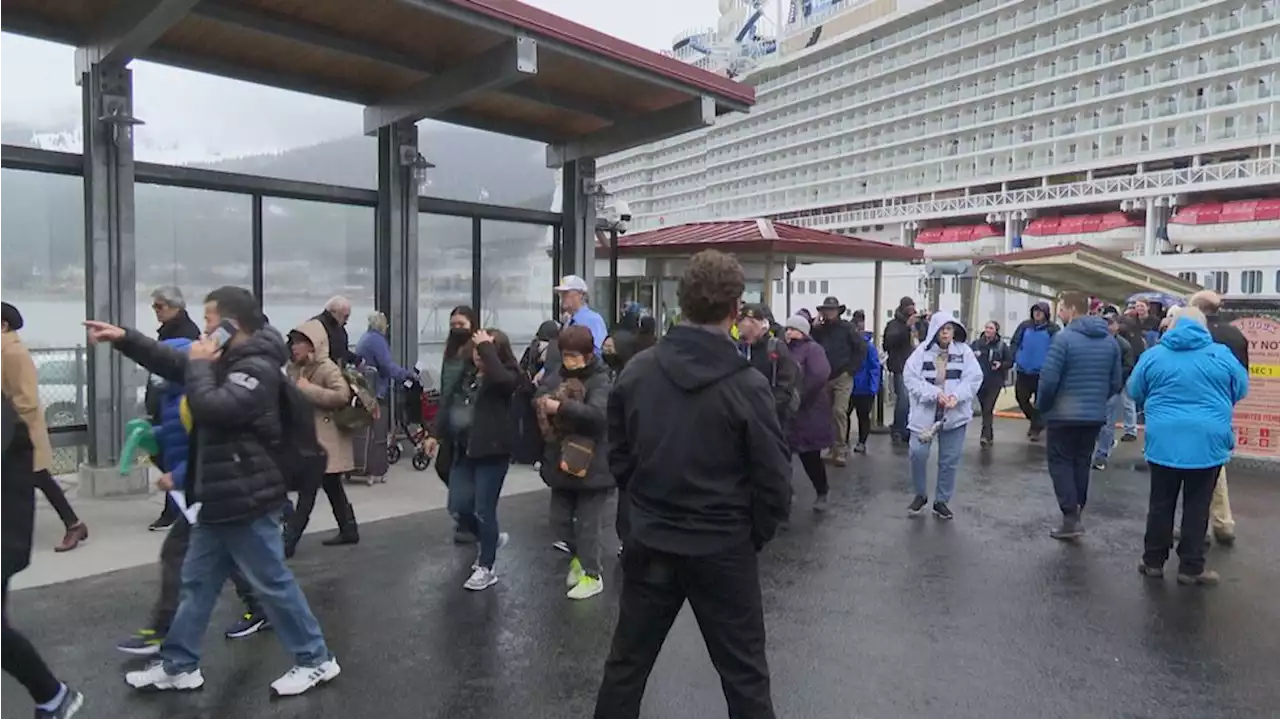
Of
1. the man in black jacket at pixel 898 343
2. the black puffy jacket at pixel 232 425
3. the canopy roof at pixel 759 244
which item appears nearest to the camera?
the black puffy jacket at pixel 232 425

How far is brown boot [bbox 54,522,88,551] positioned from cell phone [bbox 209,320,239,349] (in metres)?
3.30

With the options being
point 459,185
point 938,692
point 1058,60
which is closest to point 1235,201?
point 1058,60

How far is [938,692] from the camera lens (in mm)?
3951

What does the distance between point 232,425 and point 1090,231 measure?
175 feet

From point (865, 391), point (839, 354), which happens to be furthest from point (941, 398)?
point (865, 391)

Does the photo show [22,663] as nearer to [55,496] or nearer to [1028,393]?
[55,496]

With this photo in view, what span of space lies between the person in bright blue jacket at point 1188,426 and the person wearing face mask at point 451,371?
4.17 m

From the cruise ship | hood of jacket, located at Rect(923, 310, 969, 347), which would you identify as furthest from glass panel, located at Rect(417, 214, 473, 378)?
the cruise ship

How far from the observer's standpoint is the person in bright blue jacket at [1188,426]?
17.6 feet

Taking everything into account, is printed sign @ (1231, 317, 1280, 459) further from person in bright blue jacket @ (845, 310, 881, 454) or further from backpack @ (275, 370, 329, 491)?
backpack @ (275, 370, 329, 491)

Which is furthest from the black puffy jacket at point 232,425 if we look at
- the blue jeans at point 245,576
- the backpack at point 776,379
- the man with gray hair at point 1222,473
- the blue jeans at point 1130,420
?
the blue jeans at point 1130,420

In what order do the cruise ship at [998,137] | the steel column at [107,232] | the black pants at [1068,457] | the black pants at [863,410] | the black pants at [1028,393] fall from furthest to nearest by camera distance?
1. the cruise ship at [998,137]
2. the black pants at [1028,393]
3. the black pants at [863,410]
4. the steel column at [107,232]
5. the black pants at [1068,457]

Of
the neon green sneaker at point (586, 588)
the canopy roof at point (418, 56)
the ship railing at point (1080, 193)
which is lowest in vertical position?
the neon green sneaker at point (586, 588)

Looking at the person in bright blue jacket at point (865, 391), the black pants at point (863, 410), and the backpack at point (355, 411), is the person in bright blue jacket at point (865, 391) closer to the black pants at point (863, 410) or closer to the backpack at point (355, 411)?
the black pants at point (863, 410)
